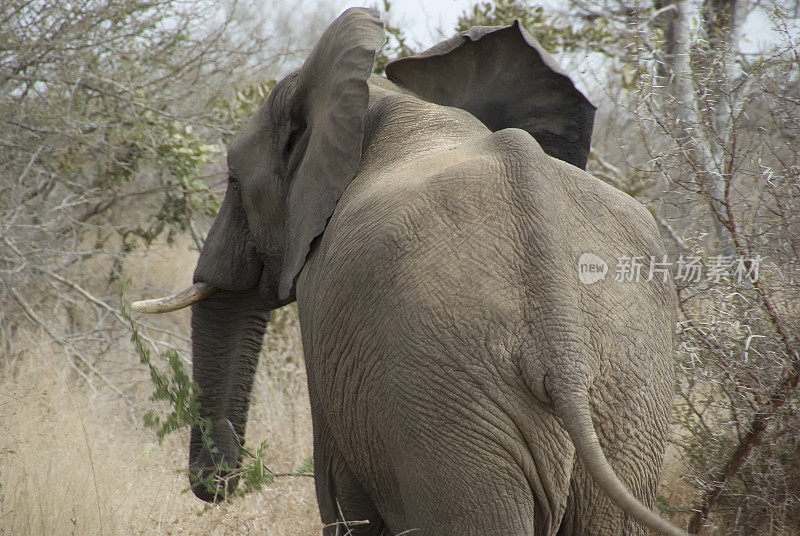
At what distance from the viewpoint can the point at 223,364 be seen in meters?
3.62

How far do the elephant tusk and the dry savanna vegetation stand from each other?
0.60 ft

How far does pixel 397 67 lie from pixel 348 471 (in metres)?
1.41

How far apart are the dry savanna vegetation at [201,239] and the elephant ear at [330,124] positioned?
69cm

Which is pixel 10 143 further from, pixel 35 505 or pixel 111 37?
pixel 35 505

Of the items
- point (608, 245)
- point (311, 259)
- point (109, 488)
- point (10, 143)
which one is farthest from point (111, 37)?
point (608, 245)

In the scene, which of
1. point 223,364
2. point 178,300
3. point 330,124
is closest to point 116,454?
point 223,364

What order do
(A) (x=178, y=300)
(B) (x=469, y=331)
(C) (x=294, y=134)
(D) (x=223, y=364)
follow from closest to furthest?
1. (B) (x=469, y=331)
2. (C) (x=294, y=134)
3. (A) (x=178, y=300)
4. (D) (x=223, y=364)

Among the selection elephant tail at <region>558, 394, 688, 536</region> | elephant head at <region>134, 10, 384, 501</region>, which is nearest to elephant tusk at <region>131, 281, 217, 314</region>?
elephant head at <region>134, 10, 384, 501</region>

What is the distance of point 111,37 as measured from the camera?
19.2 ft

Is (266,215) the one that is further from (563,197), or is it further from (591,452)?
(591,452)

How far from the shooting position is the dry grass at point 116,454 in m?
3.77

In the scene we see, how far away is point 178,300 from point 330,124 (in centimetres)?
98

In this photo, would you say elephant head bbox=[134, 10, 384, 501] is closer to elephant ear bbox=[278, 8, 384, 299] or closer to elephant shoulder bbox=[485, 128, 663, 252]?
elephant ear bbox=[278, 8, 384, 299]

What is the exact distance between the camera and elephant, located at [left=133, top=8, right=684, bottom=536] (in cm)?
195
